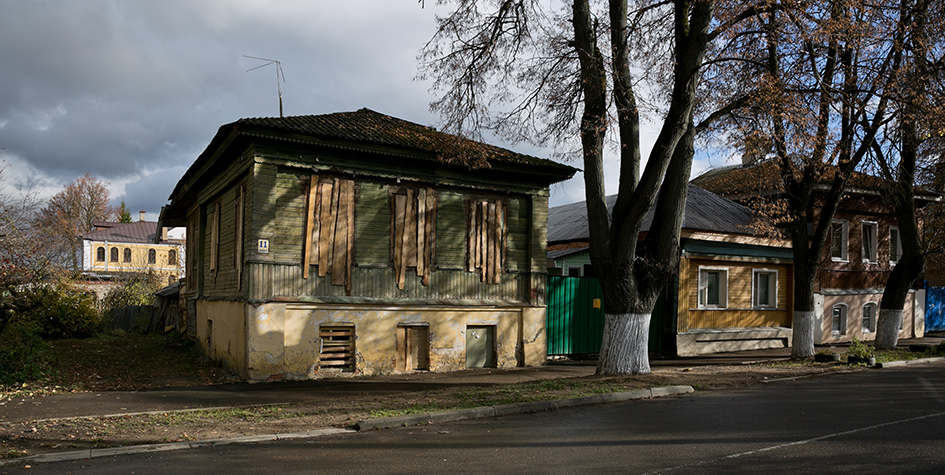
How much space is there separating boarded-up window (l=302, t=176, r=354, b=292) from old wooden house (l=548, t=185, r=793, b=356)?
373 inches

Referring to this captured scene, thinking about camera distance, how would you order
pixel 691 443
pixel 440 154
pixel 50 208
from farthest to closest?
pixel 50 208
pixel 440 154
pixel 691 443

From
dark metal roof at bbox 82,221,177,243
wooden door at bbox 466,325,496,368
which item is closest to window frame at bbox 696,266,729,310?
wooden door at bbox 466,325,496,368

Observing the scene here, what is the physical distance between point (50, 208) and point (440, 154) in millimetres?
55128

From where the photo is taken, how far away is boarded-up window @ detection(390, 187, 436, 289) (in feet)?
48.2

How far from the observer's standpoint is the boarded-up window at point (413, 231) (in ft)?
48.2

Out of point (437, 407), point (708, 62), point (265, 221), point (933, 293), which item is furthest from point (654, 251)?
point (933, 293)

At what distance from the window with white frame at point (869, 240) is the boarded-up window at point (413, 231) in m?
19.4

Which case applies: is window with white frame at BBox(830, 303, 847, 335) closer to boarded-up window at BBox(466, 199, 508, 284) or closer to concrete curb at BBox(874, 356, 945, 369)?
concrete curb at BBox(874, 356, 945, 369)

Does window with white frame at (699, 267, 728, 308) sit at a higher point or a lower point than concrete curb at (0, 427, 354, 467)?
higher

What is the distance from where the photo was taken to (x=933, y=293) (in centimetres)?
2958

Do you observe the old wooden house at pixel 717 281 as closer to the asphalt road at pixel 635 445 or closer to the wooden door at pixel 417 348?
the wooden door at pixel 417 348

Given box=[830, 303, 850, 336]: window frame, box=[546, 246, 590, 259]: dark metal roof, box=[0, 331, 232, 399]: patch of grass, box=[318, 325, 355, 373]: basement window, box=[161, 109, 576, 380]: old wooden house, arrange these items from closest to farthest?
box=[0, 331, 232, 399]: patch of grass, box=[161, 109, 576, 380]: old wooden house, box=[318, 325, 355, 373]: basement window, box=[546, 246, 590, 259]: dark metal roof, box=[830, 303, 850, 336]: window frame

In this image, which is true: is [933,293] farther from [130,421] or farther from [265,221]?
[130,421]

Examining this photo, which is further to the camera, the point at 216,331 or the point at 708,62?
the point at 216,331
